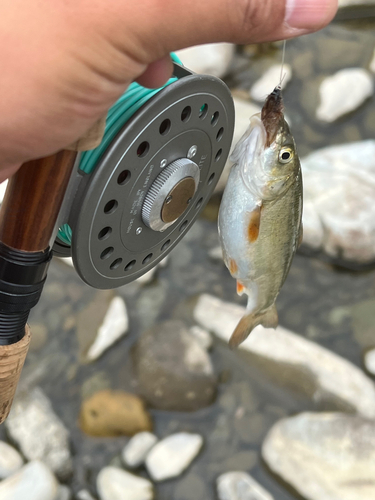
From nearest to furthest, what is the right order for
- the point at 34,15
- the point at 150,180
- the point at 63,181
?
1. the point at 34,15
2. the point at 63,181
3. the point at 150,180

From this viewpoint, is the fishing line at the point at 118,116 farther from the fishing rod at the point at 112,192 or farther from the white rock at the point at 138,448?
the white rock at the point at 138,448

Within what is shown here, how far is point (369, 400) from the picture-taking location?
2746 millimetres

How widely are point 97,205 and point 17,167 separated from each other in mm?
138

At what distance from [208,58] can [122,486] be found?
2776 mm

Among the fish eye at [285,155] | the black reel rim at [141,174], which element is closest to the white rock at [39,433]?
the black reel rim at [141,174]

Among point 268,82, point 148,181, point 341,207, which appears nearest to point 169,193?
point 148,181

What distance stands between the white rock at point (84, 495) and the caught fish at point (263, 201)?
1816mm

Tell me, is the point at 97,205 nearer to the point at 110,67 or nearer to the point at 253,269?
the point at 110,67

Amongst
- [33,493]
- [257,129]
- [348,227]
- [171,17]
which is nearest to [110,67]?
[171,17]

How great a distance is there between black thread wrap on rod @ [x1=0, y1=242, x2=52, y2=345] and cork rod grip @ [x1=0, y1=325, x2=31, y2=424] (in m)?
0.01

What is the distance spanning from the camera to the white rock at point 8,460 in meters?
2.52

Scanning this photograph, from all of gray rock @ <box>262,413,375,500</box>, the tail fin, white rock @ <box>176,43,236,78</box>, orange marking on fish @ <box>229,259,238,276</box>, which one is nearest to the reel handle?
orange marking on fish @ <box>229,259,238,276</box>

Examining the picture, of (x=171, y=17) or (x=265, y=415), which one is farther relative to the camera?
(x=265, y=415)

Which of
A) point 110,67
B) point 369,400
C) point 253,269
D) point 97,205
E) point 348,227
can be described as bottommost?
point 369,400
